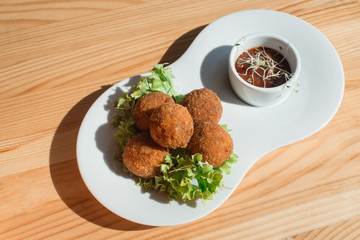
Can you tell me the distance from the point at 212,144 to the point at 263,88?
0.43 metres

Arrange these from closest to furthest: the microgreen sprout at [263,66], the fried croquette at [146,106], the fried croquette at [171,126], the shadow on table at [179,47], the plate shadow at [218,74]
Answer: the fried croquette at [171,126], the fried croquette at [146,106], the microgreen sprout at [263,66], the plate shadow at [218,74], the shadow on table at [179,47]

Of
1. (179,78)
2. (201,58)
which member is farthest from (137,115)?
(201,58)

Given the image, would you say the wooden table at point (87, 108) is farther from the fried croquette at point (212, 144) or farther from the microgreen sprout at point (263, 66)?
the microgreen sprout at point (263, 66)

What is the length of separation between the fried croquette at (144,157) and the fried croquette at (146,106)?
101 mm

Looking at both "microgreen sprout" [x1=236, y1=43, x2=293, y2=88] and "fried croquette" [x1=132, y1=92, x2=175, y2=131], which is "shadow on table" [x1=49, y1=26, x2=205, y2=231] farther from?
"microgreen sprout" [x1=236, y1=43, x2=293, y2=88]

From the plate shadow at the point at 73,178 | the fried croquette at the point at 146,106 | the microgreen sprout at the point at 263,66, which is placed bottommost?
the plate shadow at the point at 73,178

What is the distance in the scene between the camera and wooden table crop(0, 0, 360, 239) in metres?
1.65

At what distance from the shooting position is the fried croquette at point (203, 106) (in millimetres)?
1647

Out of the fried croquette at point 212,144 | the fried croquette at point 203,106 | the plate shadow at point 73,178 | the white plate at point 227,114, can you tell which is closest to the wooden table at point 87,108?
the plate shadow at point 73,178

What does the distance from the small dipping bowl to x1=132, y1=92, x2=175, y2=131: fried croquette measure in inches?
15.4

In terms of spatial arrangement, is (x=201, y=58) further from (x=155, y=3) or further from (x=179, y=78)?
(x=155, y=3)

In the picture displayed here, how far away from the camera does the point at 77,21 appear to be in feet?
7.32

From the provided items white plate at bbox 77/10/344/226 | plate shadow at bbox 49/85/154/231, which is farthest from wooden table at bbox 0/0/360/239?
white plate at bbox 77/10/344/226

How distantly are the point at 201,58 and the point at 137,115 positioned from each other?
0.56m
